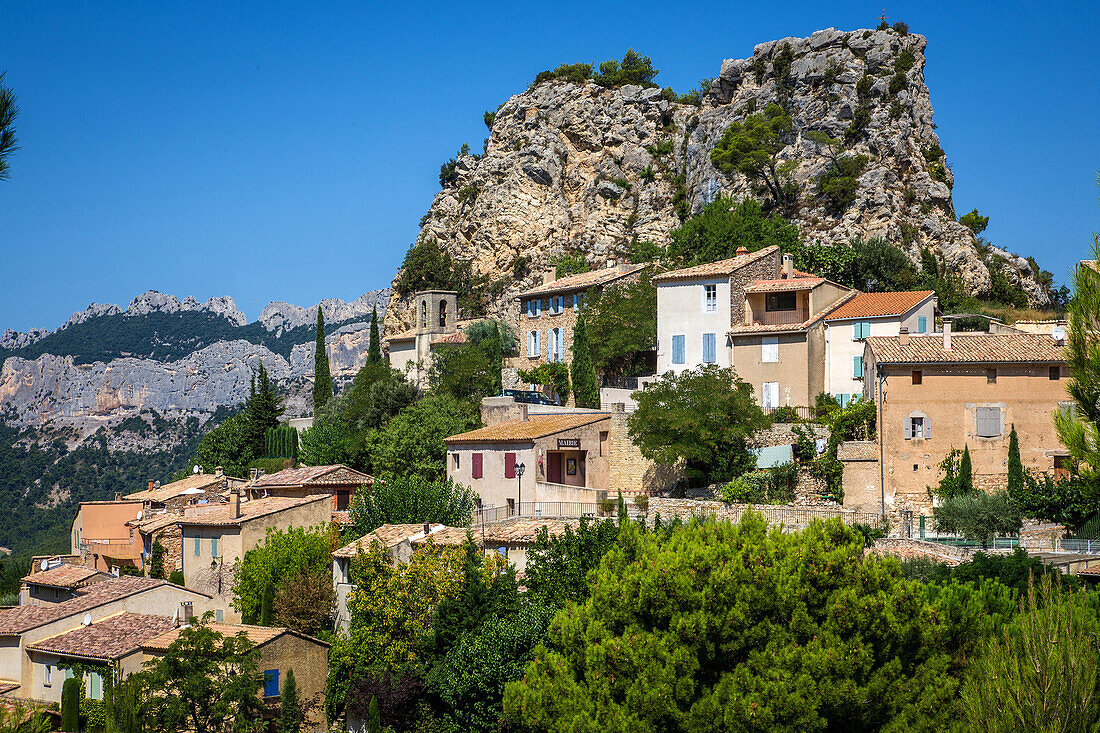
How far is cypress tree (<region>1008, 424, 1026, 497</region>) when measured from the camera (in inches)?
1247

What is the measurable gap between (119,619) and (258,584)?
4410 millimetres

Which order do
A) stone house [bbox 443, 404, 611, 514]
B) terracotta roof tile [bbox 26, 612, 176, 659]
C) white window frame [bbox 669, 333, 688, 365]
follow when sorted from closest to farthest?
terracotta roof tile [bbox 26, 612, 176, 659] < stone house [bbox 443, 404, 611, 514] < white window frame [bbox 669, 333, 688, 365]

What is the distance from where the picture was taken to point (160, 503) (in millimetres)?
50000

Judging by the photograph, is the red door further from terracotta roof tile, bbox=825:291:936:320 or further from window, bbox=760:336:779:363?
terracotta roof tile, bbox=825:291:936:320

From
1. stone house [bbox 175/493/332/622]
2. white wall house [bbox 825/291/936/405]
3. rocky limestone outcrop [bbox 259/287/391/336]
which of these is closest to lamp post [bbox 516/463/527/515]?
stone house [bbox 175/493/332/622]

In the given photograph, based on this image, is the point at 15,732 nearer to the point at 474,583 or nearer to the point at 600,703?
the point at 600,703

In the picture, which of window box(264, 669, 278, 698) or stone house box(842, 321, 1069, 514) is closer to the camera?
window box(264, 669, 278, 698)

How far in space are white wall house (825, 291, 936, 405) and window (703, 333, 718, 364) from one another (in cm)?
476

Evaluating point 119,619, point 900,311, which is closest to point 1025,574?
point 900,311

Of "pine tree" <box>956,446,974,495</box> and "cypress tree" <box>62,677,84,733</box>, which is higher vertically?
"pine tree" <box>956,446,974,495</box>

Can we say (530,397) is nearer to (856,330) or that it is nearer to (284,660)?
(856,330)

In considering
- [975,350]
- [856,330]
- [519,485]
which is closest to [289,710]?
[519,485]

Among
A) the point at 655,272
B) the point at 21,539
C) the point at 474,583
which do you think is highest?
the point at 655,272

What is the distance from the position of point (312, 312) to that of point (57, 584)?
14825 cm
